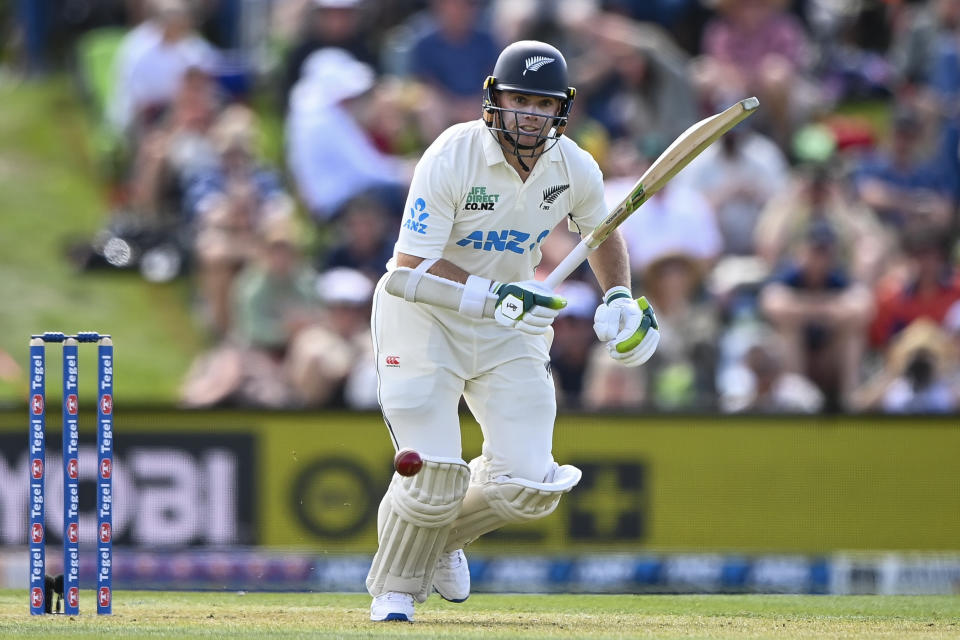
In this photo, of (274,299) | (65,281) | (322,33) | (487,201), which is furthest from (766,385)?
(65,281)

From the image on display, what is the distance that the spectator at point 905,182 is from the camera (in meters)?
10.2

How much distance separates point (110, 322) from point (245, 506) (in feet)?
8.95

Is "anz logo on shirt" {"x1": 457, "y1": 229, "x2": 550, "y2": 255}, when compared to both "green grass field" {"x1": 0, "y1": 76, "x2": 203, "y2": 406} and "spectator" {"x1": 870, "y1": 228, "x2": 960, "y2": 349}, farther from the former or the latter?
"green grass field" {"x1": 0, "y1": 76, "x2": 203, "y2": 406}

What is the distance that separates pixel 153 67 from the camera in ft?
34.6

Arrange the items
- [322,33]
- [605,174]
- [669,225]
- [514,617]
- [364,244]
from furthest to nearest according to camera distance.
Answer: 1. [322,33]
2. [605,174]
3. [669,225]
4. [364,244]
5. [514,617]

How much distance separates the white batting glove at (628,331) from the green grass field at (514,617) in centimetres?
88

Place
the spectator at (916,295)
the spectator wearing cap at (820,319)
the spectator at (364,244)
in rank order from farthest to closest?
the spectator at (364,244)
the spectator at (916,295)
the spectator wearing cap at (820,319)

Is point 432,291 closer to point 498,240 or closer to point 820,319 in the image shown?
point 498,240

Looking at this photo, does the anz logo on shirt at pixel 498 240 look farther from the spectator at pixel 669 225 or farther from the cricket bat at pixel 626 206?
the spectator at pixel 669 225

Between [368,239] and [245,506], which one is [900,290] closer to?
[368,239]

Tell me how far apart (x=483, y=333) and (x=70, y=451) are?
4.56ft

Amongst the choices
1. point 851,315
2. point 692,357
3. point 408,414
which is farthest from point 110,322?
point 408,414

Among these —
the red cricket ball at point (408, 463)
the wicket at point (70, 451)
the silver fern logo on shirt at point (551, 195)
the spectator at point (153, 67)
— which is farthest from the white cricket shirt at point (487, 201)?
the spectator at point (153, 67)

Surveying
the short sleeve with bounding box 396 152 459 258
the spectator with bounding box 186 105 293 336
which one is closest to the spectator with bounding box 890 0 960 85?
the spectator with bounding box 186 105 293 336
